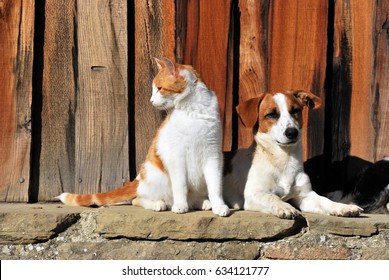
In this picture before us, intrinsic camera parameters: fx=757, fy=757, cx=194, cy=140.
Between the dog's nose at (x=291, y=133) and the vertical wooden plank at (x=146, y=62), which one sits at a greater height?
the vertical wooden plank at (x=146, y=62)

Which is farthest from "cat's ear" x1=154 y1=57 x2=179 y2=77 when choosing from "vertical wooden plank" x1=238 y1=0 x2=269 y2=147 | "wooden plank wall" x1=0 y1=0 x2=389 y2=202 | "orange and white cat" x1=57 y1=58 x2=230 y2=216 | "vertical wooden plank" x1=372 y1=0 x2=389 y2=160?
"vertical wooden plank" x1=372 y1=0 x2=389 y2=160

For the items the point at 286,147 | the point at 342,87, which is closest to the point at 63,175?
the point at 286,147

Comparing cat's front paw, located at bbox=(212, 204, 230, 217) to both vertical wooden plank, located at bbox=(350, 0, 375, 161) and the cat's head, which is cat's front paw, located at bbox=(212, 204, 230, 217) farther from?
vertical wooden plank, located at bbox=(350, 0, 375, 161)

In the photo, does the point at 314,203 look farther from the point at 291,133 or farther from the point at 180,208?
the point at 180,208

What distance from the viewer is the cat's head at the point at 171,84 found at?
4.56 meters

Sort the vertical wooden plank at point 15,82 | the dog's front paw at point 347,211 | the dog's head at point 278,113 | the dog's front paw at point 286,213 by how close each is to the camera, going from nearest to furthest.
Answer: the dog's front paw at point 286,213 < the dog's front paw at point 347,211 < the dog's head at point 278,113 < the vertical wooden plank at point 15,82

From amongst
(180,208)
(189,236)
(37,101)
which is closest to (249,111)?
(180,208)

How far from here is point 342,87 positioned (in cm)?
507

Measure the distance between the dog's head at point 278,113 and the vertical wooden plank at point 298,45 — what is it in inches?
12.3

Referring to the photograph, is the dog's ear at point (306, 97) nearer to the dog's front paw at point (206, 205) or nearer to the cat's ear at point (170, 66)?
the cat's ear at point (170, 66)

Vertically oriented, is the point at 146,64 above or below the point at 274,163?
above

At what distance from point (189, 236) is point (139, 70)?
1.25 metres

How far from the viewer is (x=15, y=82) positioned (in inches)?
193

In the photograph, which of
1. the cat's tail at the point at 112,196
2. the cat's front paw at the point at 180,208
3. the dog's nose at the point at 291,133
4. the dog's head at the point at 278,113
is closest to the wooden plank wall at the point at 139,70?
the cat's tail at the point at 112,196
